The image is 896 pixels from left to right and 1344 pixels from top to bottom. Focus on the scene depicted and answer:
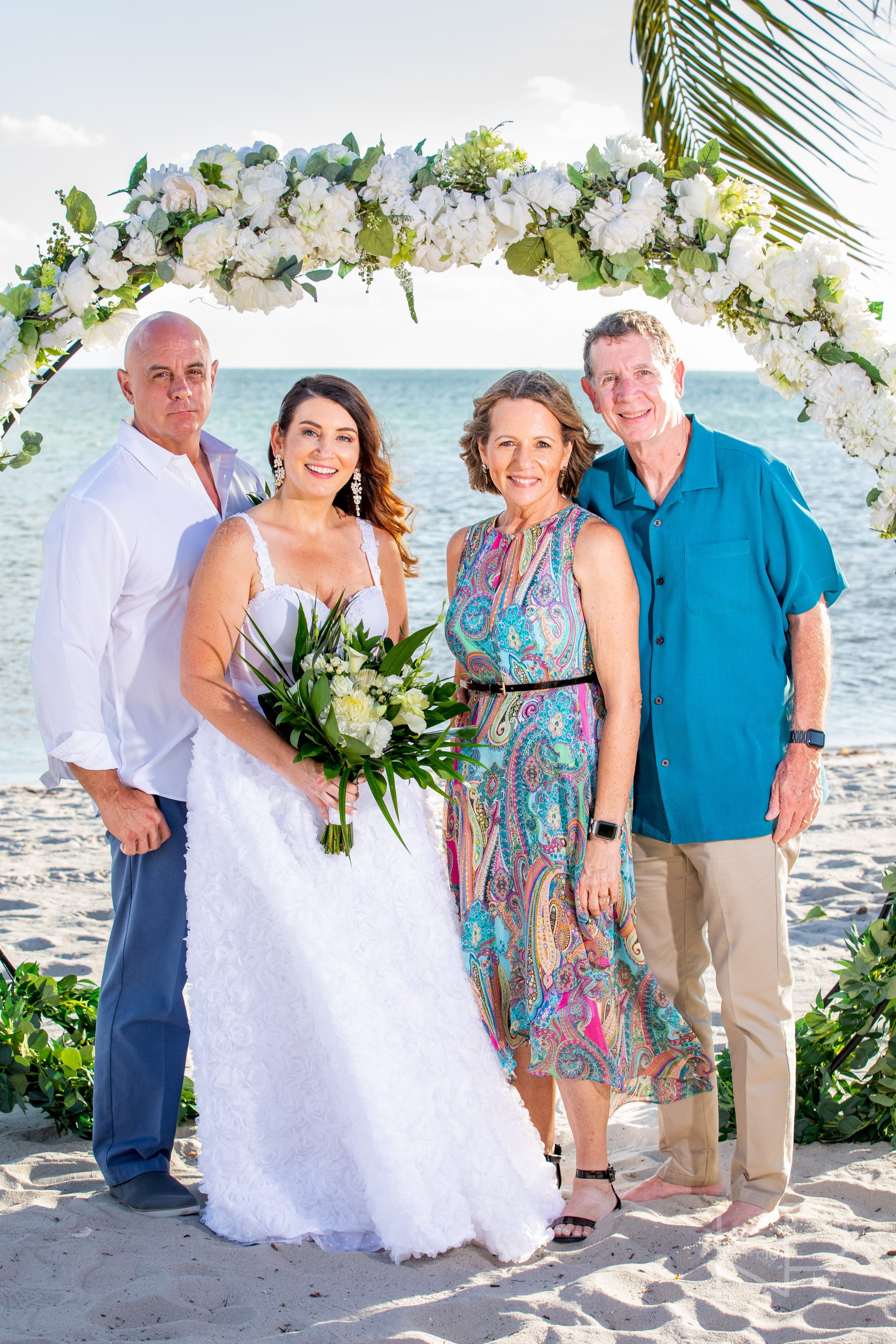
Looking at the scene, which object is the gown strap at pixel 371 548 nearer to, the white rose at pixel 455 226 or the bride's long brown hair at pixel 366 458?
the bride's long brown hair at pixel 366 458

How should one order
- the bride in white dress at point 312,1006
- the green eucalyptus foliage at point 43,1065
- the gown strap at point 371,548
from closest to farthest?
the bride in white dress at point 312,1006 → the gown strap at point 371,548 → the green eucalyptus foliage at point 43,1065

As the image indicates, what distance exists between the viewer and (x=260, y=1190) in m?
3.47

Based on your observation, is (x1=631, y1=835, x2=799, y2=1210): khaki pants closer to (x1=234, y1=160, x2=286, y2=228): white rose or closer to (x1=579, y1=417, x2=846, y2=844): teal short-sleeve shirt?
(x1=579, y1=417, x2=846, y2=844): teal short-sleeve shirt

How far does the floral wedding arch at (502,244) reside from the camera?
3.60 metres

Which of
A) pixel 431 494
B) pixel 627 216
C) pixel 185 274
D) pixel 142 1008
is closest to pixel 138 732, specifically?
pixel 142 1008

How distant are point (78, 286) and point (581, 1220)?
336 centimetres

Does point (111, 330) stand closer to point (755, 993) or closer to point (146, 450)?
point (146, 450)

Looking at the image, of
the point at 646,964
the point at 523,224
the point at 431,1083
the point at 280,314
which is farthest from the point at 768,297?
the point at 431,1083

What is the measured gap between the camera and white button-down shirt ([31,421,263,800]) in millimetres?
3576

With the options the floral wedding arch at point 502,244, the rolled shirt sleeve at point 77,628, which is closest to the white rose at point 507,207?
the floral wedding arch at point 502,244

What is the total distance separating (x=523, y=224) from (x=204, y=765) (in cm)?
200

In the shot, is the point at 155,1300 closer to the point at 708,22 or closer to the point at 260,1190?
the point at 260,1190

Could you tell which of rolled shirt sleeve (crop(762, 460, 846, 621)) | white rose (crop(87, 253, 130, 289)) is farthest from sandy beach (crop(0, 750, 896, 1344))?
white rose (crop(87, 253, 130, 289))

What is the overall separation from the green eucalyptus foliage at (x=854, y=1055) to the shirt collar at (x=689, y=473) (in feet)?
4.94
